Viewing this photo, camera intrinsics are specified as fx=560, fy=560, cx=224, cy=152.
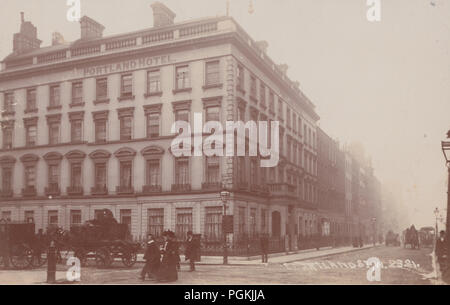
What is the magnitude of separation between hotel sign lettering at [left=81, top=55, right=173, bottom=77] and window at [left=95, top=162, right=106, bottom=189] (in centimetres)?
562

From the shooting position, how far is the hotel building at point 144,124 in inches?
1248

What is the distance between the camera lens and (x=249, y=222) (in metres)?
32.5

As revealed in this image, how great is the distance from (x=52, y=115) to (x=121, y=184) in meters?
6.77

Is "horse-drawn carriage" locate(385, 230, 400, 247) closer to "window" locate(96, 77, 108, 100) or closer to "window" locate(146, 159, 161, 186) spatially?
"window" locate(146, 159, 161, 186)

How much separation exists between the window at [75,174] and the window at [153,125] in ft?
17.3

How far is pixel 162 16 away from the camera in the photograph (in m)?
34.4

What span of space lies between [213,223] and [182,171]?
3603mm

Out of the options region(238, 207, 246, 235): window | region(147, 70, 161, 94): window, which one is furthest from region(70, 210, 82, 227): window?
region(238, 207, 246, 235): window

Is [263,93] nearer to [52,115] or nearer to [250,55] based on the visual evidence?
[250,55]

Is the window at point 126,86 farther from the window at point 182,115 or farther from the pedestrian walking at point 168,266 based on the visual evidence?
the pedestrian walking at point 168,266

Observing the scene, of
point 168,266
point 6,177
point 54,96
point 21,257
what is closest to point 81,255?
point 21,257

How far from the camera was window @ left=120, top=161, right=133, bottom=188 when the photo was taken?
111ft

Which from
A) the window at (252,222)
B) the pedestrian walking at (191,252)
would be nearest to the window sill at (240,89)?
the window at (252,222)

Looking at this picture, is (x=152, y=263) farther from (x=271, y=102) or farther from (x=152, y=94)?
(x=152, y=94)
